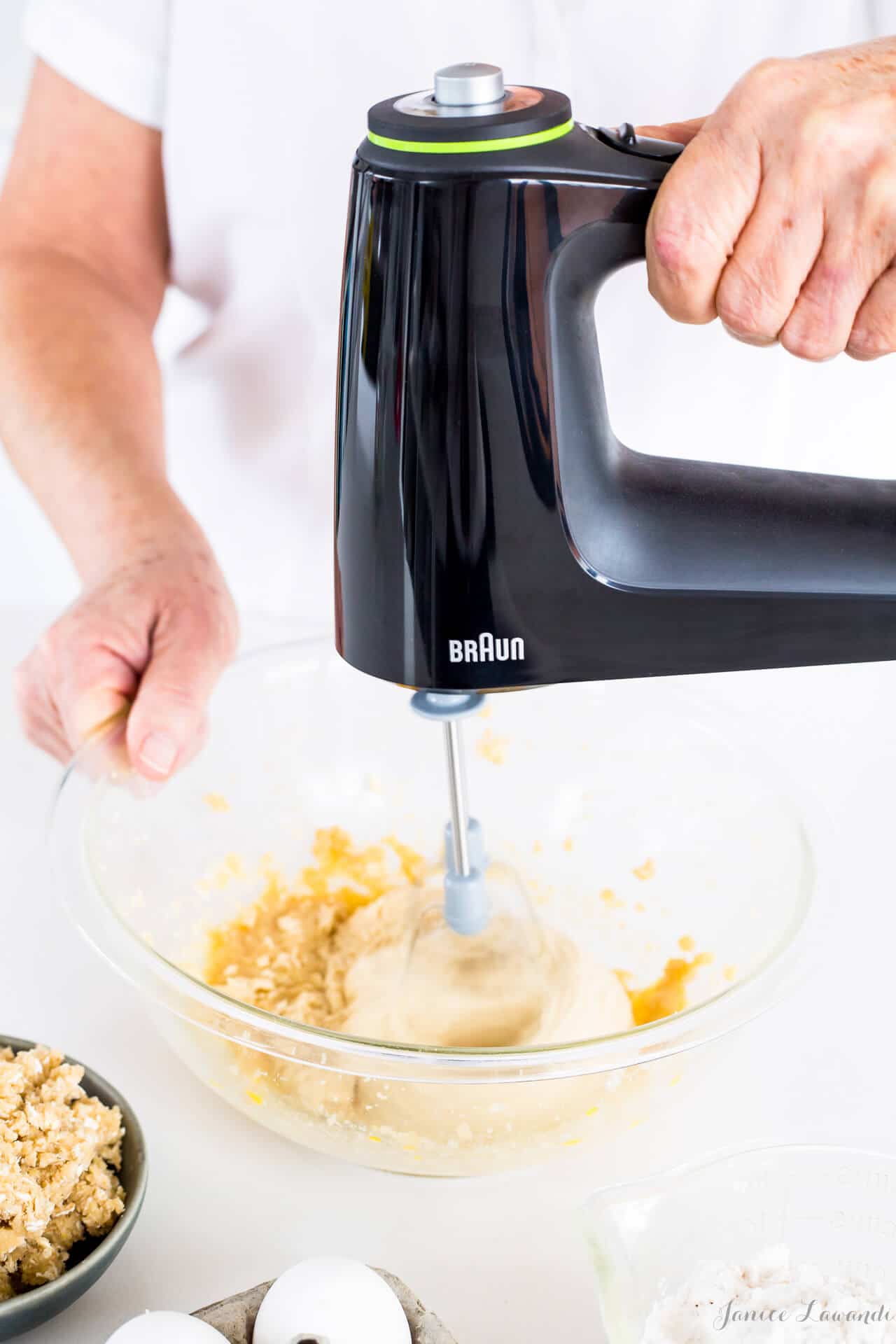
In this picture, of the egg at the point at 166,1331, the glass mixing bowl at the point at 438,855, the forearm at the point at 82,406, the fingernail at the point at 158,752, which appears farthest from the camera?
the forearm at the point at 82,406

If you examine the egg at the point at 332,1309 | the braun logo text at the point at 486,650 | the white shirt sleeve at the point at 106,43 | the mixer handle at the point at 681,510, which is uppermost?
the white shirt sleeve at the point at 106,43

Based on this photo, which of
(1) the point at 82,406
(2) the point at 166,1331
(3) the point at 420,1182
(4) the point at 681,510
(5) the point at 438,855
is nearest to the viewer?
(2) the point at 166,1331

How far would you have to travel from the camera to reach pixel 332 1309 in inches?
23.4

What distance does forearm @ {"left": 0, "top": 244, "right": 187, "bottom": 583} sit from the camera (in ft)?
3.74

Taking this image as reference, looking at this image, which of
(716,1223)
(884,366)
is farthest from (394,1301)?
(884,366)

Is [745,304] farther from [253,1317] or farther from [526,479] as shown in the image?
[253,1317]

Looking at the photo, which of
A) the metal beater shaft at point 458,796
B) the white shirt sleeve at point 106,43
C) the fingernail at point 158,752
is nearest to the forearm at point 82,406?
the white shirt sleeve at point 106,43

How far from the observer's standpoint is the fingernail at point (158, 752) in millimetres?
880

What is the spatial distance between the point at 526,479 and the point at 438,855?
1.53 ft

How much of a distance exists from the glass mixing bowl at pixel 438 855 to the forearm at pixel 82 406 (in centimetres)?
20

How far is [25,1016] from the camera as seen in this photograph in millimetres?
904

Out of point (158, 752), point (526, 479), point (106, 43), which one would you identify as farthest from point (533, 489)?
point (106, 43)

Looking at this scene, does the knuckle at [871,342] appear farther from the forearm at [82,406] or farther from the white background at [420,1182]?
the forearm at [82,406]

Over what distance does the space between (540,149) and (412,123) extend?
58 millimetres
